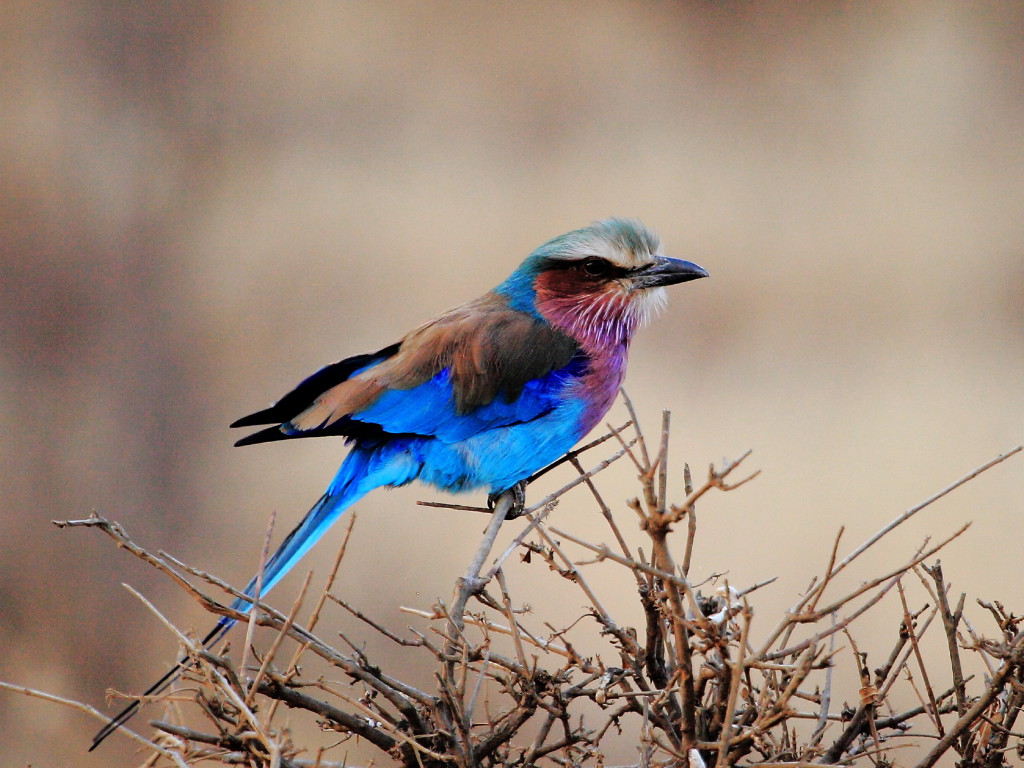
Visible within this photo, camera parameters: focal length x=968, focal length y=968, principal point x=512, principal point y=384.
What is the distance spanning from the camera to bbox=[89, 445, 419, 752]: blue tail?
5.55 feet

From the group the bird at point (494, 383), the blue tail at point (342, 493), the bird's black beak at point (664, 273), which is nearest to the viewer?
the blue tail at point (342, 493)

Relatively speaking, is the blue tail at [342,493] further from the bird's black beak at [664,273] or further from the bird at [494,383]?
the bird's black beak at [664,273]

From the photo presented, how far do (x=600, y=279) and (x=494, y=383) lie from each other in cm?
32

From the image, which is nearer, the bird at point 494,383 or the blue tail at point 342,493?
the blue tail at point 342,493

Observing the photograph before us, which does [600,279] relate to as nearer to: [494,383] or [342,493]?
[494,383]

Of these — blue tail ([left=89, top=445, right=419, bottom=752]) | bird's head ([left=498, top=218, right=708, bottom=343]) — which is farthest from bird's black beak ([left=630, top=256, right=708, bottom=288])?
blue tail ([left=89, top=445, right=419, bottom=752])

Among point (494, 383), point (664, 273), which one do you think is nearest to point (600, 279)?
point (664, 273)

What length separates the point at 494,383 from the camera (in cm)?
191

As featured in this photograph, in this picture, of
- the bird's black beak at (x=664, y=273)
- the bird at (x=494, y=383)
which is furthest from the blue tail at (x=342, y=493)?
the bird's black beak at (x=664, y=273)

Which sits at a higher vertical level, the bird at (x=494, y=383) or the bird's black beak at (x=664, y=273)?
the bird's black beak at (x=664, y=273)

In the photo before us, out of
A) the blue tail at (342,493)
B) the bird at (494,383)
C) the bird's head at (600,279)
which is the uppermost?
the bird's head at (600,279)

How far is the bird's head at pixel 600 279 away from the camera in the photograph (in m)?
1.98

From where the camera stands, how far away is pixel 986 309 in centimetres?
318

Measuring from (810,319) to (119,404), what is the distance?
97.2 inches
